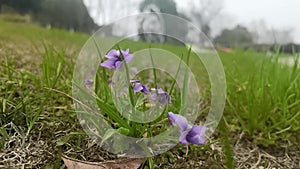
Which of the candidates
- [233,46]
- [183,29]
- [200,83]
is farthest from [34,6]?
[183,29]

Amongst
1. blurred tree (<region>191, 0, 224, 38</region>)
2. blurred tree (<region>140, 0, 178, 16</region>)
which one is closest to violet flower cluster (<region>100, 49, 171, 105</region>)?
blurred tree (<region>140, 0, 178, 16</region>)

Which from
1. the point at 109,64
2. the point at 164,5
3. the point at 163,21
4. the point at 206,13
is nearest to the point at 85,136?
the point at 109,64

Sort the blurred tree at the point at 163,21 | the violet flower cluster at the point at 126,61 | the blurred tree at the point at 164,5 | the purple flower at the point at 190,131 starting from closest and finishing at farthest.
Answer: the purple flower at the point at 190,131 < the violet flower cluster at the point at 126,61 < the blurred tree at the point at 163,21 < the blurred tree at the point at 164,5

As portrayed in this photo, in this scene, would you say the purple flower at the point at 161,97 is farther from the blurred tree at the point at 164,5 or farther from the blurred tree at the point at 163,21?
the blurred tree at the point at 164,5

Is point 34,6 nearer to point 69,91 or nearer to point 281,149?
point 69,91

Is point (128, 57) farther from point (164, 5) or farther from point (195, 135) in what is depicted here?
point (164, 5)

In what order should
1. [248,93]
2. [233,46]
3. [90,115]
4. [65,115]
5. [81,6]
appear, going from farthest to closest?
[81,6] < [233,46] < [248,93] < [65,115] < [90,115]

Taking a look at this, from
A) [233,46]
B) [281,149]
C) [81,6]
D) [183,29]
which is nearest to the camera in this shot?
[281,149]

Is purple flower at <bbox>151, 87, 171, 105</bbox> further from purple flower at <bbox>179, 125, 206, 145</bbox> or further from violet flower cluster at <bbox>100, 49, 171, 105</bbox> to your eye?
purple flower at <bbox>179, 125, 206, 145</bbox>

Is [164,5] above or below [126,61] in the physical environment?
above

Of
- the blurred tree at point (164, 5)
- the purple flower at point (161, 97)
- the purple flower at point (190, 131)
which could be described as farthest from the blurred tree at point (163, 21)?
the purple flower at point (190, 131)

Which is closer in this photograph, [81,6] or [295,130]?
[295,130]
